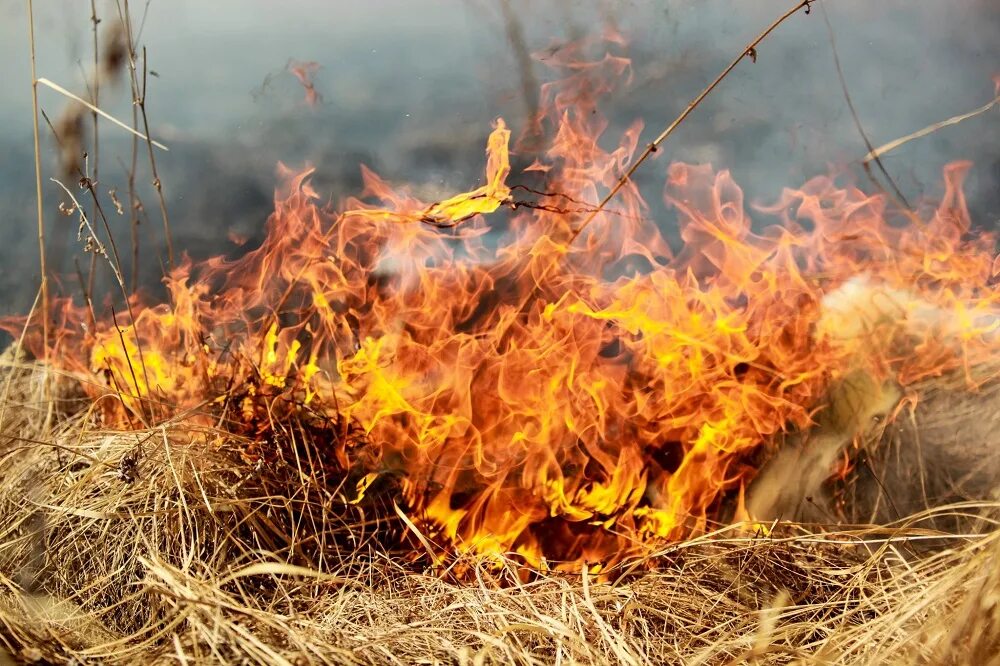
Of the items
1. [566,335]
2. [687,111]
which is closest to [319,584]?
[566,335]

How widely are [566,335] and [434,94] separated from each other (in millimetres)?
857

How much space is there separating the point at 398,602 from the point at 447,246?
977mm

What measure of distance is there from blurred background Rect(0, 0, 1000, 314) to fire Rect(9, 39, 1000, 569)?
7 centimetres

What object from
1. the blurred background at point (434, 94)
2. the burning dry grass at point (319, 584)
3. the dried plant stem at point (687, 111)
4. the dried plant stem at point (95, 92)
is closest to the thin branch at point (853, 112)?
the blurred background at point (434, 94)

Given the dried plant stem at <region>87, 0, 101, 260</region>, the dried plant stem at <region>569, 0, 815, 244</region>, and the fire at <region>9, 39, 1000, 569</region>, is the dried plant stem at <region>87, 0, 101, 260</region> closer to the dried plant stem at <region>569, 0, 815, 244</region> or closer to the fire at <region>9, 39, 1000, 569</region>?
the fire at <region>9, 39, 1000, 569</region>

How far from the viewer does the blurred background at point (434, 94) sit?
2061 millimetres

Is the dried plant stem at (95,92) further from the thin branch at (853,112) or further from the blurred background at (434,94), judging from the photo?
the thin branch at (853,112)

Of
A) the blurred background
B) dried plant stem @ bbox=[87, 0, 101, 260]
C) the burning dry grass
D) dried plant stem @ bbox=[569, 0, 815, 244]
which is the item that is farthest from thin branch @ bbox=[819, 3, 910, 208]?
dried plant stem @ bbox=[87, 0, 101, 260]

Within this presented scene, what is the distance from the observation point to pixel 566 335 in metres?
1.82

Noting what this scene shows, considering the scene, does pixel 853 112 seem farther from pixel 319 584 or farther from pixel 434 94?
pixel 319 584

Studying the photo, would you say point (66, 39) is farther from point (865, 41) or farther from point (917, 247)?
point (917, 247)

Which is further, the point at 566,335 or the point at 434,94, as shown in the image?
the point at 434,94

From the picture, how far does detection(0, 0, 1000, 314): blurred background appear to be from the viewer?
2.06 m

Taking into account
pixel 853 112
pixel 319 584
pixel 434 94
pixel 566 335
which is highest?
pixel 434 94
